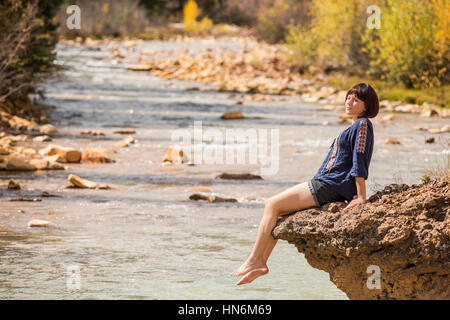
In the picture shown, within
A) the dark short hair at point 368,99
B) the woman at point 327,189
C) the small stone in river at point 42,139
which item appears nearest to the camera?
the woman at point 327,189

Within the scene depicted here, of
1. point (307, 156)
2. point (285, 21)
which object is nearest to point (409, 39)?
point (307, 156)

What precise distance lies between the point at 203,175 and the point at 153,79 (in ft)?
88.2

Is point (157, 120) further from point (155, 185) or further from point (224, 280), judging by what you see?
point (224, 280)

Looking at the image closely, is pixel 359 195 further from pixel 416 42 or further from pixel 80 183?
pixel 416 42

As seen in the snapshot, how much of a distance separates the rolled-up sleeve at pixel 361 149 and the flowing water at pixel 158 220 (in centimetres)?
198

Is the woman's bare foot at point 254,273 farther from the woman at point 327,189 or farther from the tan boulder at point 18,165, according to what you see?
the tan boulder at point 18,165

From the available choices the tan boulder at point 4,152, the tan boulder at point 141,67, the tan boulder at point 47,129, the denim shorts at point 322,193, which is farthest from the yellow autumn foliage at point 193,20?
the denim shorts at point 322,193

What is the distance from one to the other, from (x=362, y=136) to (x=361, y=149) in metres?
0.10

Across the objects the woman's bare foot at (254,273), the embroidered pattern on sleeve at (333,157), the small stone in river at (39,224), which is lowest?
the small stone in river at (39,224)

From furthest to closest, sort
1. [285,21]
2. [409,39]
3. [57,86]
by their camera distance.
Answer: [285,21] → [57,86] → [409,39]

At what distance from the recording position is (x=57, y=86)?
118ft

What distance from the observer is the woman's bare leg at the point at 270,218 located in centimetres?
650

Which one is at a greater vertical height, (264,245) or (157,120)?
(264,245)

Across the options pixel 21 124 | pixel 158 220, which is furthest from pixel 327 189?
pixel 21 124
